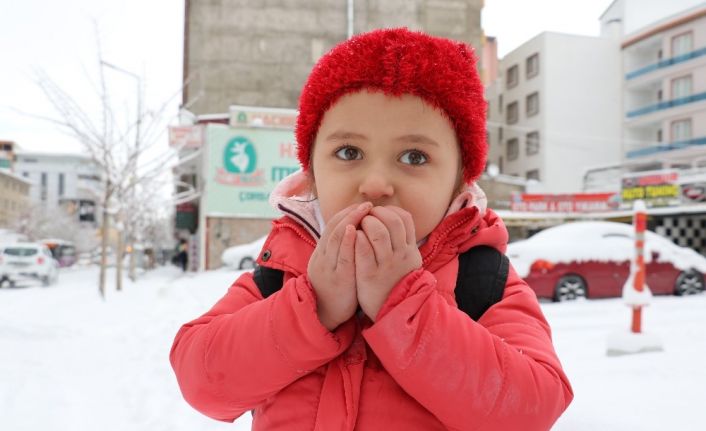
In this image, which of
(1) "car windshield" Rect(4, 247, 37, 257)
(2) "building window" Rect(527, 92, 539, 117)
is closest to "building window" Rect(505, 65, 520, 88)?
(2) "building window" Rect(527, 92, 539, 117)

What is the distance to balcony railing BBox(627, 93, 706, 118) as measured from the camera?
91.1 ft

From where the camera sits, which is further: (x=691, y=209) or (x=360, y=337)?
(x=691, y=209)

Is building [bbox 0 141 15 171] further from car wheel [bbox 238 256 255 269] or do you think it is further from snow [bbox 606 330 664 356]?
snow [bbox 606 330 664 356]

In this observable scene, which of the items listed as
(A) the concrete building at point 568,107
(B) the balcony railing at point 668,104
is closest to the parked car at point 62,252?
(A) the concrete building at point 568,107

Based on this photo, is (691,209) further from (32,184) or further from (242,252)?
(32,184)

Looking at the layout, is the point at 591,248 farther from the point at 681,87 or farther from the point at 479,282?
the point at 681,87

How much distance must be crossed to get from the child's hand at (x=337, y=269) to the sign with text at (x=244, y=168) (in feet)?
70.2

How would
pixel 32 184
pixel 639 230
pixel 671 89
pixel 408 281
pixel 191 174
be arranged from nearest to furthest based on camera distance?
pixel 408 281
pixel 639 230
pixel 191 174
pixel 671 89
pixel 32 184

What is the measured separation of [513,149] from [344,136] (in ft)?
114

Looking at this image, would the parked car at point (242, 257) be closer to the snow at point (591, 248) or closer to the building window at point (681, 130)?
the snow at point (591, 248)

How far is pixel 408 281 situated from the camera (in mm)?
931

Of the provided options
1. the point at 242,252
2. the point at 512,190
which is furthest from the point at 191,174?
the point at 512,190

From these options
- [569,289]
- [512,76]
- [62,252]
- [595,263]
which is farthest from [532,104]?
[62,252]

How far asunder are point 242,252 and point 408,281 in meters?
17.7
